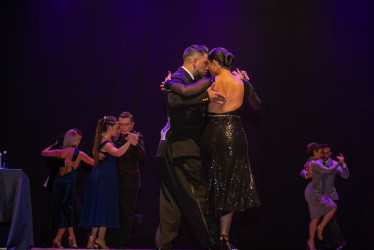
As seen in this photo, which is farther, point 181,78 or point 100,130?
point 100,130

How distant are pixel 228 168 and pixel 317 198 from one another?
2.65m

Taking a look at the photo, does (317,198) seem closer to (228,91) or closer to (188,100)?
(228,91)

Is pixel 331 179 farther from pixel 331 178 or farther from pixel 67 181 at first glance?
pixel 67 181

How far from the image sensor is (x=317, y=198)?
6.20 metres

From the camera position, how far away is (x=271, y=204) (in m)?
6.54

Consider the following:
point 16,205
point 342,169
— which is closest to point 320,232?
point 342,169

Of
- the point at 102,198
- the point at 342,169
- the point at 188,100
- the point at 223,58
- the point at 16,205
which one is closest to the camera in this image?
the point at 188,100

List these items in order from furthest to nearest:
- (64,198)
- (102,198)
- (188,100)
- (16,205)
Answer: (64,198)
(102,198)
(16,205)
(188,100)

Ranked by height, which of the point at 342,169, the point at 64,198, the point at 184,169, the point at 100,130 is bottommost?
the point at 64,198

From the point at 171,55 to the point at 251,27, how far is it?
1.20 m

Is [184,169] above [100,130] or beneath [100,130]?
beneath

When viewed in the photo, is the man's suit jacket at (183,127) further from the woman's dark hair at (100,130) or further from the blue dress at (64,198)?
the blue dress at (64,198)

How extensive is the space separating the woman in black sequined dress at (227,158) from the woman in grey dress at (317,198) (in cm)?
248

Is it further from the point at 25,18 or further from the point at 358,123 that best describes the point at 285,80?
the point at 25,18
